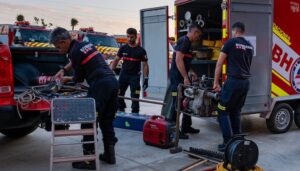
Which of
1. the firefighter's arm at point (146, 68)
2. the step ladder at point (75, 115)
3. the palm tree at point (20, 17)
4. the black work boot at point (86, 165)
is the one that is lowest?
the black work boot at point (86, 165)

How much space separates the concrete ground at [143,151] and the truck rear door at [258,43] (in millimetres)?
569

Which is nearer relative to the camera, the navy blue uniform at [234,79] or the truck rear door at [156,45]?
the navy blue uniform at [234,79]

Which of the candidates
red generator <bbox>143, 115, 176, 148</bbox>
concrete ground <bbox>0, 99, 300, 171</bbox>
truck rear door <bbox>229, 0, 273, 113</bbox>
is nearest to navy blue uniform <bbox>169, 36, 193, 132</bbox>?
red generator <bbox>143, 115, 176, 148</bbox>

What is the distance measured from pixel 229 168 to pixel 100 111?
1.63m

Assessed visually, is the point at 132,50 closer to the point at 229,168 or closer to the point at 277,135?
the point at 277,135

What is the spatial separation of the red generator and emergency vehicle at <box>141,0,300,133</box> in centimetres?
54

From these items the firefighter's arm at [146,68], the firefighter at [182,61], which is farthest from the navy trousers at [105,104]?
the firefighter's arm at [146,68]

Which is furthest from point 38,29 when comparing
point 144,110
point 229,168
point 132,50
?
point 229,168

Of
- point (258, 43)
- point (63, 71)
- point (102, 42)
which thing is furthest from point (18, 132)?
point (102, 42)

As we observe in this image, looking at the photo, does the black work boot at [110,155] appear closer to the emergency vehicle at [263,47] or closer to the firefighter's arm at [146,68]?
the emergency vehicle at [263,47]

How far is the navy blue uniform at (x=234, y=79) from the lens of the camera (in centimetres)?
504

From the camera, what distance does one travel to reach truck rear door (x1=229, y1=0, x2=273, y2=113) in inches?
226

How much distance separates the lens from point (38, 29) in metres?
14.5

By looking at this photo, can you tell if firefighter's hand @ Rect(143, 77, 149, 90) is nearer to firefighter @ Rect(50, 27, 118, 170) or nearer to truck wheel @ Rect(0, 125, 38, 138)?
truck wheel @ Rect(0, 125, 38, 138)
